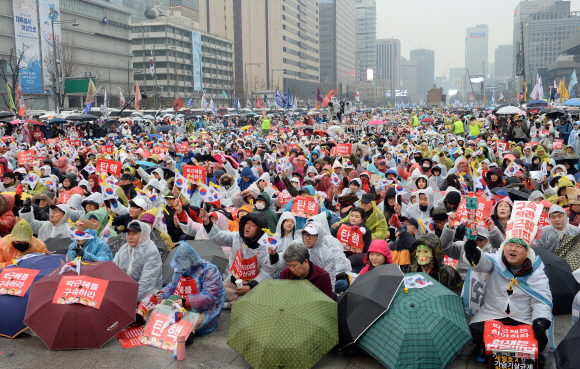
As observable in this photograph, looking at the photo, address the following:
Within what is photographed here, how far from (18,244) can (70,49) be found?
7119cm

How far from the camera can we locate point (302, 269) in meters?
5.25

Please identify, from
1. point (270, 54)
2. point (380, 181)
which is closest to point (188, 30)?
point (270, 54)

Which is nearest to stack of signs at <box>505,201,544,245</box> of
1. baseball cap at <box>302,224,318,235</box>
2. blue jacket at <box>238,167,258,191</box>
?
baseball cap at <box>302,224,318,235</box>

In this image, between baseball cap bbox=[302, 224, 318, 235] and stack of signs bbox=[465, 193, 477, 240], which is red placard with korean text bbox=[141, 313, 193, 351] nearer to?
baseball cap bbox=[302, 224, 318, 235]

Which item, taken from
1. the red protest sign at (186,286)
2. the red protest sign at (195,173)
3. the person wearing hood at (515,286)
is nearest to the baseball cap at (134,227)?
the red protest sign at (186,286)

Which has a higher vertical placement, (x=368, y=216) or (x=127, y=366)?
(x=368, y=216)

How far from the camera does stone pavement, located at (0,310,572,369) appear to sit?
197 inches

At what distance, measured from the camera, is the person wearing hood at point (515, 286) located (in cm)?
469

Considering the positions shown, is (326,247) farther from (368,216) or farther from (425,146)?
(425,146)

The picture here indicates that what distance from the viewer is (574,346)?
429cm

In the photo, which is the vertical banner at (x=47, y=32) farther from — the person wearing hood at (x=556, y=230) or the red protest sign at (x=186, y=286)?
the person wearing hood at (x=556, y=230)

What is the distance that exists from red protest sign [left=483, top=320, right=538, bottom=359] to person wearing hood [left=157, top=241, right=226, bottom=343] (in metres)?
2.80

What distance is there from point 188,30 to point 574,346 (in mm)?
97429

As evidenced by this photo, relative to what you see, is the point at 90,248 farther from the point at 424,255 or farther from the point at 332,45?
the point at 332,45
